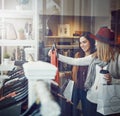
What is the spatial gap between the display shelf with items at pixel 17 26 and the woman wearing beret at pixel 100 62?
307 mm

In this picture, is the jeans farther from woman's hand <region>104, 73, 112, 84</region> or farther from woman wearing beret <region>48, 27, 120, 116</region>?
woman's hand <region>104, 73, 112, 84</region>

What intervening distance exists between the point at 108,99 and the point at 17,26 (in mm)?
672

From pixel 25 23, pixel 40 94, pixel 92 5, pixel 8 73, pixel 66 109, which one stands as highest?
pixel 92 5

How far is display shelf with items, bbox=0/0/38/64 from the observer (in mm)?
1357

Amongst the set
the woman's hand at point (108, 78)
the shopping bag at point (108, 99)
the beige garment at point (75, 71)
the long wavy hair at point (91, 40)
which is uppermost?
the long wavy hair at point (91, 40)

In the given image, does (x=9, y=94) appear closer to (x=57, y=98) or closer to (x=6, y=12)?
(x=57, y=98)

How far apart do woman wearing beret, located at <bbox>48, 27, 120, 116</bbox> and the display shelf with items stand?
1.01 ft

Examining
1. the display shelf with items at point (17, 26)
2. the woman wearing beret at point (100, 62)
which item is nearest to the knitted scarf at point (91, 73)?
the woman wearing beret at point (100, 62)

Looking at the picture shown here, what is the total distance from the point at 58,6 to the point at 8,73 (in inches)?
17.8

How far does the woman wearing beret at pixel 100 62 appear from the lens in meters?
1.50

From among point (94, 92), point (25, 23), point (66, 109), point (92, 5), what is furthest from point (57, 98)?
point (92, 5)

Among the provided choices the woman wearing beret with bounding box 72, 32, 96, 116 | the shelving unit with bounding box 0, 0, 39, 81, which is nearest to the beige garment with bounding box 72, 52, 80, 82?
the woman wearing beret with bounding box 72, 32, 96, 116

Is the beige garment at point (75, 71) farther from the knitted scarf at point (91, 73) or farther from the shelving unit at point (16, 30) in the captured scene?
the shelving unit at point (16, 30)

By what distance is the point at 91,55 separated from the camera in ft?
4.90
